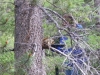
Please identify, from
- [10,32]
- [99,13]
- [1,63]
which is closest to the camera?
[1,63]

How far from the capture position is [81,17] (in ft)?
12.3

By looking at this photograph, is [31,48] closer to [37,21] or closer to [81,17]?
[37,21]

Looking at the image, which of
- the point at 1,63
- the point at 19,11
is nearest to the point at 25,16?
the point at 19,11

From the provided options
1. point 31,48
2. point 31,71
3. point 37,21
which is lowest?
point 31,71

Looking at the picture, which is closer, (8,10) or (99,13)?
(8,10)

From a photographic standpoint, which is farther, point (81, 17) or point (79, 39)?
point (81, 17)

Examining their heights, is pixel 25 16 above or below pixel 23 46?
above

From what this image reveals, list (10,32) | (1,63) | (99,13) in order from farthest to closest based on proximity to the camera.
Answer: (99,13) → (10,32) → (1,63)

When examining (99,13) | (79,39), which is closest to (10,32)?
(79,39)

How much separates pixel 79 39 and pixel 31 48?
502 mm

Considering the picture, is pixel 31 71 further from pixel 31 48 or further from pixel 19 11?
pixel 19 11

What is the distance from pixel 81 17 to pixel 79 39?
3.77 ft

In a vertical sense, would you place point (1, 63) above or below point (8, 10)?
below

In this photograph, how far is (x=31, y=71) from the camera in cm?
254
